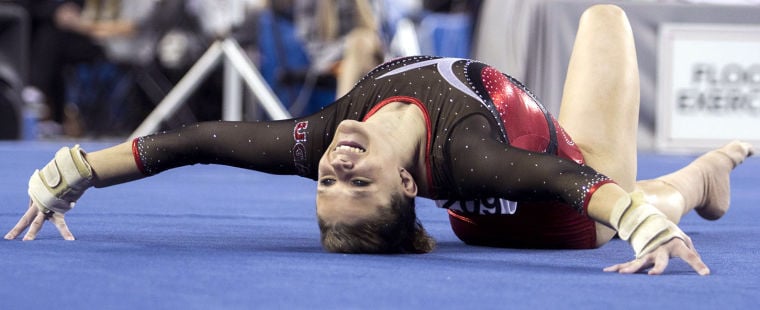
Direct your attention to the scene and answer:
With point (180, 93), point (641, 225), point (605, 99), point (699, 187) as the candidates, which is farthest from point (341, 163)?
point (180, 93)

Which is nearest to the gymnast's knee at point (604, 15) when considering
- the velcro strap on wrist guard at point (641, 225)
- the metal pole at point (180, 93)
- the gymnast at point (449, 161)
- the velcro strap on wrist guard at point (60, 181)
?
the gymnast at point (449, 161)

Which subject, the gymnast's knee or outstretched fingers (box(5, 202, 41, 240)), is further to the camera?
the gymnast's knee

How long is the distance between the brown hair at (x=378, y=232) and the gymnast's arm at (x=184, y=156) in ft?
→ 0.73

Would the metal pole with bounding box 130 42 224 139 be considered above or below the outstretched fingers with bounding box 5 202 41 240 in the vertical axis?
below

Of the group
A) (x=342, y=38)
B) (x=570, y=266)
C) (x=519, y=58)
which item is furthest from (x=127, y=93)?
(x=570, y=266)

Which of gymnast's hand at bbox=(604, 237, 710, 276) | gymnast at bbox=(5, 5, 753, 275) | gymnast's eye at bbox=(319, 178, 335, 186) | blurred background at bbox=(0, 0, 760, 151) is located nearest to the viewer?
gymnast's hand at bbox=(604, 237, 710, 276)

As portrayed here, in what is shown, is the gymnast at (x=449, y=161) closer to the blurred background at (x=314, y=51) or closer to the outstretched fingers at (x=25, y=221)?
the outstretched fingers at (x=25, y=221)

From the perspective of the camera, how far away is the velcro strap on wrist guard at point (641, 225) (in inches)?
85.2

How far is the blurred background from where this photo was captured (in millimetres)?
7020

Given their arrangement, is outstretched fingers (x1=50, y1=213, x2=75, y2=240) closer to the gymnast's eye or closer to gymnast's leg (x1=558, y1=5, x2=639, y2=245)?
the gymnast's eye

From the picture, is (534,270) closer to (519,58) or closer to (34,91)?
(519,58)

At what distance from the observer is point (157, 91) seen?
862cm

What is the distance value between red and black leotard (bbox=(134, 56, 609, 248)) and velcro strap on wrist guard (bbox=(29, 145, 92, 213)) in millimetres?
133

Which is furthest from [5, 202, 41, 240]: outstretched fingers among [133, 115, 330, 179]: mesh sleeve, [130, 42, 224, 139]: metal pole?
[130, 42, 224, 139]: metal pole
